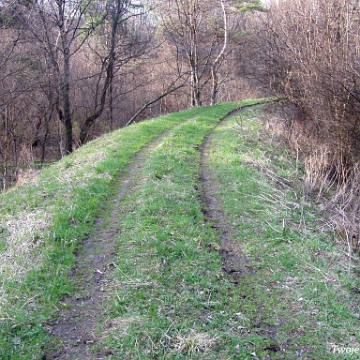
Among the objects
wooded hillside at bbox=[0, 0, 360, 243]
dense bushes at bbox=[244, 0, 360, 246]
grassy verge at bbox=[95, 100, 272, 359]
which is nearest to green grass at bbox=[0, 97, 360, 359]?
grassy verge at bbox=[95, 100, 272, 359]

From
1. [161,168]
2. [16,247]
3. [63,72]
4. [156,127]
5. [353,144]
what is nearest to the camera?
[16,247]

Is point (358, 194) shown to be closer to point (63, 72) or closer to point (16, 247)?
point (16, 247)

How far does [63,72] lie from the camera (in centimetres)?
1858

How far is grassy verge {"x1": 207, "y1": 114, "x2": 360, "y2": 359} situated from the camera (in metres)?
3.74

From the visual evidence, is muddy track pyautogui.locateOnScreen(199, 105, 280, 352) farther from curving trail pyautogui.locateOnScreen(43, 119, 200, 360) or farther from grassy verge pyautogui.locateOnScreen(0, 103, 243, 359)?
grassy verge pyautogui.locateOnScreen(0, 103, 243, 359)

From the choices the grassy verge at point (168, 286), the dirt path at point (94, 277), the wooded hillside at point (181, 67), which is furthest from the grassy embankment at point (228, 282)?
the wooded hillside at point (181, 67)

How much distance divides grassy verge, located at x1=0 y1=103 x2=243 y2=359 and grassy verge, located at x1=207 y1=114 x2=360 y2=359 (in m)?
1.90

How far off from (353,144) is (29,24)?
43.6ft

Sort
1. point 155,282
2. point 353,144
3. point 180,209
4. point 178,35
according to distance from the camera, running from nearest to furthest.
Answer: point 155,282
point 180,209
point 353,144
point 178,35

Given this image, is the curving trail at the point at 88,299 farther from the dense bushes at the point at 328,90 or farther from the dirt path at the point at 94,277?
the dense bushes at the point at 328,90

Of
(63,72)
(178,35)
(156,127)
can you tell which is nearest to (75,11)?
(63,72)

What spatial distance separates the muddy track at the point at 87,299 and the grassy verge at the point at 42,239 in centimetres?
11

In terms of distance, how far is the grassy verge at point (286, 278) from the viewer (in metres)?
3.74

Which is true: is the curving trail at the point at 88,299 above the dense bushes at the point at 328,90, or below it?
below
